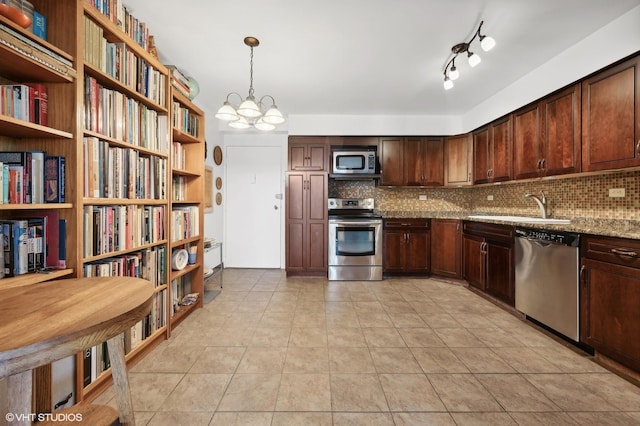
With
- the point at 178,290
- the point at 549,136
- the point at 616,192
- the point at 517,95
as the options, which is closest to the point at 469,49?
the point at 517,95

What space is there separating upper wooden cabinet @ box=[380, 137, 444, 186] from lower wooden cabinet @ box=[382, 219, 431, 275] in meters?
0.63

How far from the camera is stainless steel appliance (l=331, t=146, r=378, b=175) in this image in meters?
3.94

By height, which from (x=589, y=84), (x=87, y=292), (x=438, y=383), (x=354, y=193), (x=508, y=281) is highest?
(x=589, y=84)

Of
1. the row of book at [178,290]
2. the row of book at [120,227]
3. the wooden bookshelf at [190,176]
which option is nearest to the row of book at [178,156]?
the wooden bookshelf at [190,176]

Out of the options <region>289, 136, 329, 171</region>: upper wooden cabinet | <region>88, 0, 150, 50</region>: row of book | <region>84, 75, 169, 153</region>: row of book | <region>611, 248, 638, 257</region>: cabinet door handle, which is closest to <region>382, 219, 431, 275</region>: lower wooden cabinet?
<region>289, 136, 329, 171</region>: upper wooden cabinet

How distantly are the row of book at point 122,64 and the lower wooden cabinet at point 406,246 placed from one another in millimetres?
3044

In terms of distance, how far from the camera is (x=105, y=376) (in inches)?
60.3

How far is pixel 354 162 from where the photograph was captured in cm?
395

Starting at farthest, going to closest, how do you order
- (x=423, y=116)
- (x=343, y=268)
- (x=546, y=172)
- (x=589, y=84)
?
1. (x=423, y=116)
2. (x=343, y=268)
3. (x=546, y=172)
4. (x=589, y=84)

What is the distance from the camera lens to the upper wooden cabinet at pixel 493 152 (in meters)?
3.11

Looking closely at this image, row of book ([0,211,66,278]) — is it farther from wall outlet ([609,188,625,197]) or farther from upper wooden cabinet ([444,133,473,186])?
upper wooden cabinet ([444,133,473,186])

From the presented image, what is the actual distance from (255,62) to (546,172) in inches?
117

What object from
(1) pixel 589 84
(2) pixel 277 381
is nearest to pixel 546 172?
(1) pixel 589 84

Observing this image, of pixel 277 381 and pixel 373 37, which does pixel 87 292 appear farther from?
pixel 373 37
